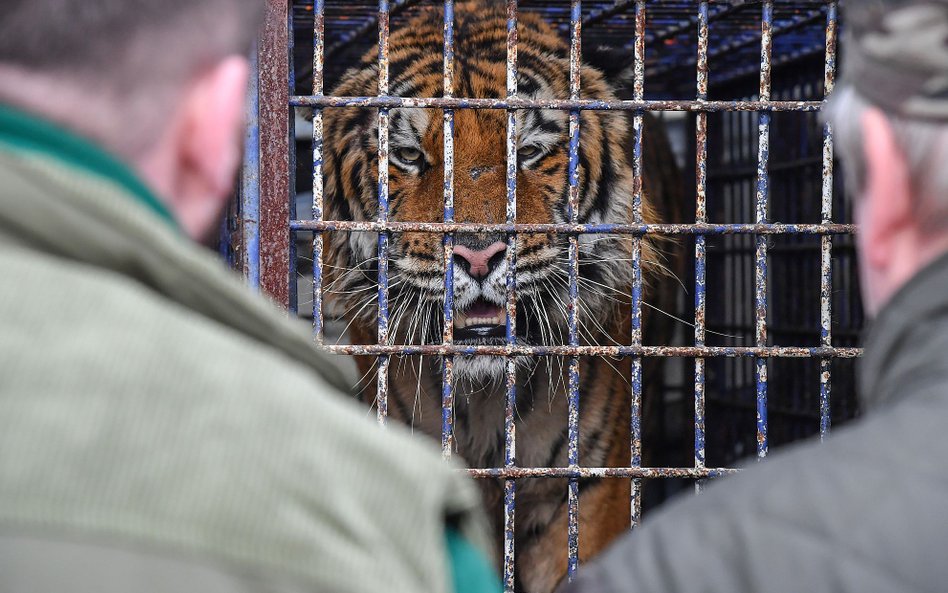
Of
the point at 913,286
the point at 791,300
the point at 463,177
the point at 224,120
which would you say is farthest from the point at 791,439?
the point at 224,120

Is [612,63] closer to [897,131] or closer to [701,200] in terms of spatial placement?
[701,200]

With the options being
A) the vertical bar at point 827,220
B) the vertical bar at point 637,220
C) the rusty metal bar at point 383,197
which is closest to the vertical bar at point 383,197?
the rusty metal bar at point 383,197

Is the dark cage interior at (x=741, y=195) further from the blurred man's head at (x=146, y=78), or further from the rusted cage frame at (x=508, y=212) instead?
the blurred man's head at (x=146, y=78)

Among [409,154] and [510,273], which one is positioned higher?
[409,154]

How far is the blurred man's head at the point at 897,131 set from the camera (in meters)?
0.76

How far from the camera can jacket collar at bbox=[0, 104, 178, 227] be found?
2.09 feet

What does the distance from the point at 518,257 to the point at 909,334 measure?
1.93 metres

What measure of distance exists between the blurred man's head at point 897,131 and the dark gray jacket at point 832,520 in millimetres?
84

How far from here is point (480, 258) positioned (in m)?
2.30

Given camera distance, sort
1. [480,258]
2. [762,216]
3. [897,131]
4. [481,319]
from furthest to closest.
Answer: [481,319] < [480,258] < [762,216] < [897,131]

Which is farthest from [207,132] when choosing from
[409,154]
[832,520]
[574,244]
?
[409,154]

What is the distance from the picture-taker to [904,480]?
0.66 m

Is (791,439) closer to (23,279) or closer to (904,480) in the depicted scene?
(904,480)

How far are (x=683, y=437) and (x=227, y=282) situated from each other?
4.05 m
